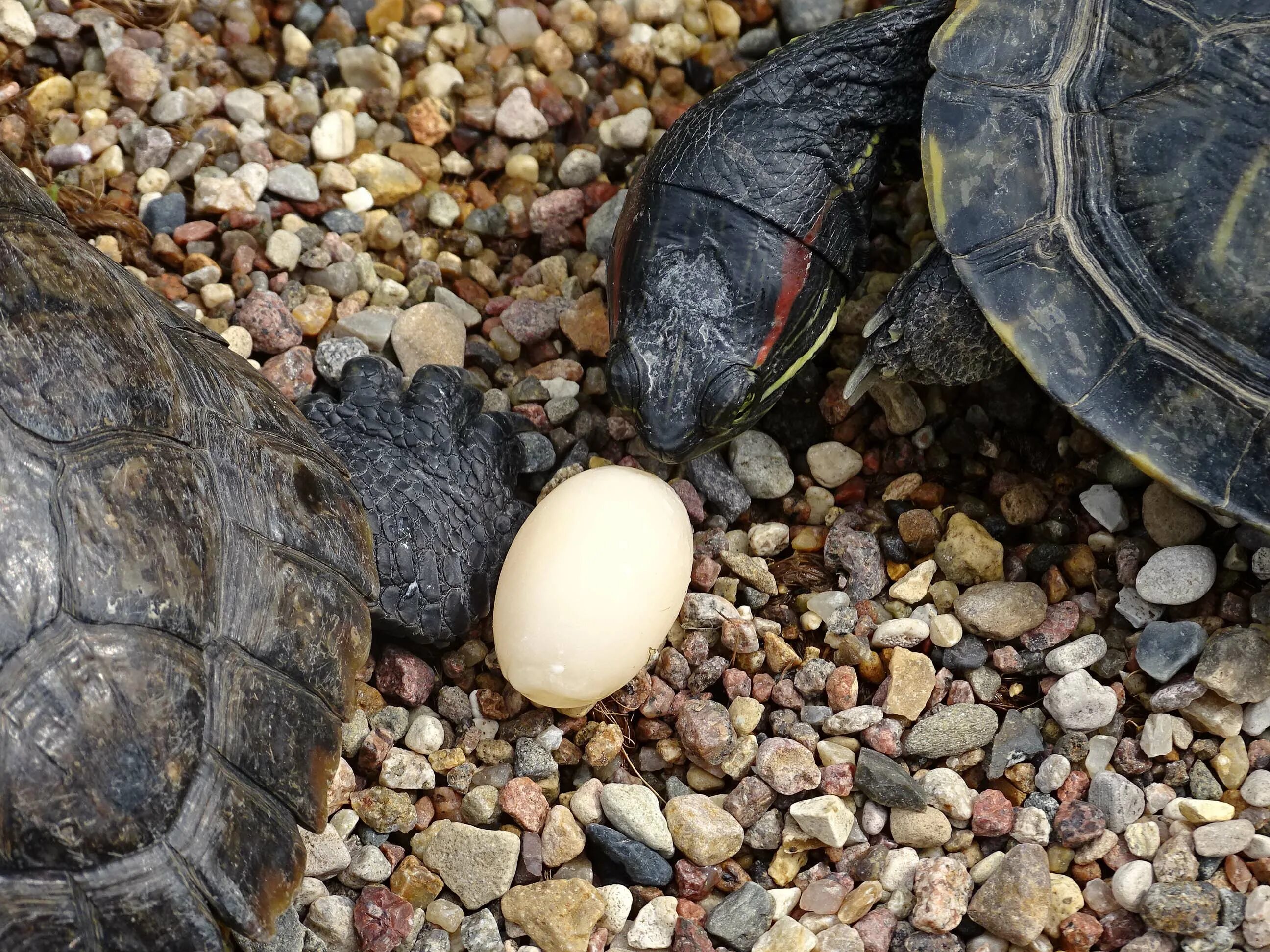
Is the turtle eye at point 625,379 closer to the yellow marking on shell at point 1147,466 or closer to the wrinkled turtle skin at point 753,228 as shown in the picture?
the wrinkled turtle skin at point 753,228

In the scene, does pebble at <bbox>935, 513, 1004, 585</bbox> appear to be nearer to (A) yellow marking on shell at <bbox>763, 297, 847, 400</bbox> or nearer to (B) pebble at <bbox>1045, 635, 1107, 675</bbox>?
(B) pebble at <bbox>1045, 635, 1107, 675</bbox>

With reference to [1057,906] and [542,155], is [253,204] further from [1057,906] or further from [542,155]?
[1057,906]

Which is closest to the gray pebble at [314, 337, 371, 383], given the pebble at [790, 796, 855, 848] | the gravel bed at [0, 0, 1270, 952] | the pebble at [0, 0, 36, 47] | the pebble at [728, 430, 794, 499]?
the gravel bed at [0, 0, 1270, 952]

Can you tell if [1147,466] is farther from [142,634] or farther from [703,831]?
[142,634]

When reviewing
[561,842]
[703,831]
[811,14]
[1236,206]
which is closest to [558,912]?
[561,842]

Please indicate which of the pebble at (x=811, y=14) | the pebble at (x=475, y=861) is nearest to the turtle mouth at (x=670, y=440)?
the pebble at (x=475, y=861)
